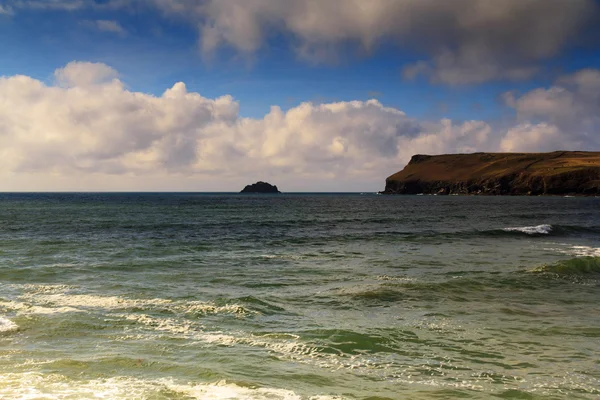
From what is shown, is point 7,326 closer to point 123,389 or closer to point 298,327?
point 123,389

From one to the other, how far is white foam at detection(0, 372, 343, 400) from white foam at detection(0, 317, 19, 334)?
415 centimetres

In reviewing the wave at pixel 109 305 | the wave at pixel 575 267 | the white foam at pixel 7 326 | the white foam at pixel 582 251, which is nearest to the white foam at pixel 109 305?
the wave at pixel 109 305

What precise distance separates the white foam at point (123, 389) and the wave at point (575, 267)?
2056 centimetres

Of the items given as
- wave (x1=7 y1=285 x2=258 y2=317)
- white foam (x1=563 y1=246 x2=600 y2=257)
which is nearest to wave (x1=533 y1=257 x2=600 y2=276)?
white foam (x1=563 y1=246 x2=600 y2=257)

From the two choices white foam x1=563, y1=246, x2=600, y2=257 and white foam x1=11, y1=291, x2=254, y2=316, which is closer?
white foam x1=11, y1=291, x2=254, y2=316

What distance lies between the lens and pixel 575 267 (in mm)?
25312

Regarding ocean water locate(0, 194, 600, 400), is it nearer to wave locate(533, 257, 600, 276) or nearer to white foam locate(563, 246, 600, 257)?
wave locate(533, 257, 600, 276)

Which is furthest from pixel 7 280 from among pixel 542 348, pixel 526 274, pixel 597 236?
pixel 597 236

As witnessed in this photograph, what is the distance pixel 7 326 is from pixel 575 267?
1113 inches

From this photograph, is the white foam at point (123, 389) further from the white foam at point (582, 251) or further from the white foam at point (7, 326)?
the white foam at point (582, 251)

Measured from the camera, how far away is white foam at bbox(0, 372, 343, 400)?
8.62m

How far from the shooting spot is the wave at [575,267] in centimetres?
2402

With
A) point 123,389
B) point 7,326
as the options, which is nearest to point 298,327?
point 123,389

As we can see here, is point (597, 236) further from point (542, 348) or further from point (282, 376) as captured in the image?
point (282, 376)
